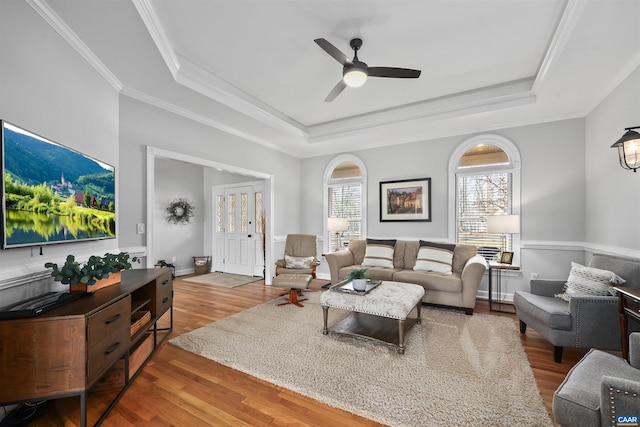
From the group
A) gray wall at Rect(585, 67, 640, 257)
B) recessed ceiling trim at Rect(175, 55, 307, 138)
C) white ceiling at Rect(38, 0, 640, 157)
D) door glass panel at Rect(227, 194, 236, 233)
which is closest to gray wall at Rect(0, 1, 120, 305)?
white ceiling at Rect(38, 0, 640, 157)

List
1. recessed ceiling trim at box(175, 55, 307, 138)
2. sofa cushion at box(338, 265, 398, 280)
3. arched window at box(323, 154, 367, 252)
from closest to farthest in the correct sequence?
recessed ceiling trim at box(175, 55, 307, 138) < sofa cushion at box(338, 265, 398, 280) < arched window at box(323, 154, 367, 252)

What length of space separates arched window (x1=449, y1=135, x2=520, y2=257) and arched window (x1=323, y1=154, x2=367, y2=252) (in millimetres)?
1671

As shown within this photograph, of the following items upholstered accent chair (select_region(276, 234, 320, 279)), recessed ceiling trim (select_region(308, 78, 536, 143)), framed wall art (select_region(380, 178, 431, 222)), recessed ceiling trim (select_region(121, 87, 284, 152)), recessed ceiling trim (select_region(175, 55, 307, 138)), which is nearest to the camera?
recessed ceiling trim (select_region(175, 55, 307, 138))

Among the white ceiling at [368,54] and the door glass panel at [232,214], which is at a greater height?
the white ceiling at [368,54]

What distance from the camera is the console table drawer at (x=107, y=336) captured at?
1633 mm

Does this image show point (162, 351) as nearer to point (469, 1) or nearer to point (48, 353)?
point (48, 353)

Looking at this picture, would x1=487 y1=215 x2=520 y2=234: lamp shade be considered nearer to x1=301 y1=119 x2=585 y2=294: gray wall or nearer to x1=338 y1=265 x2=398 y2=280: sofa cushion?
x1=301 y1=119 x2=585 y2=294: gray wall

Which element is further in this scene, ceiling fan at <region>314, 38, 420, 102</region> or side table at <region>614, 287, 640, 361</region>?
ceiling fan at <region>314, 38, 420, 102</region>

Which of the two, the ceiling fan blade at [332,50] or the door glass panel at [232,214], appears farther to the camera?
the door glass panel at [232,214]

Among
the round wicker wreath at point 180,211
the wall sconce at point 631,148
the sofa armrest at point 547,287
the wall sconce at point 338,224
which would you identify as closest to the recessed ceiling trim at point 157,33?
the wall sconce at point 338,224

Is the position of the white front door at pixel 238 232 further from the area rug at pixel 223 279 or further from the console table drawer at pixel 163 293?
the console table drawer at pixel 163 293

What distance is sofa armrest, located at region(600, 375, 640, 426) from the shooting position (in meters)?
1.20

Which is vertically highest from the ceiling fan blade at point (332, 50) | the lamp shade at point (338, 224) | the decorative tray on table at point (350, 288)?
the ceiling fan blade at point (332, 50)

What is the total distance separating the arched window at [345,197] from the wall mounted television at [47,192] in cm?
380
